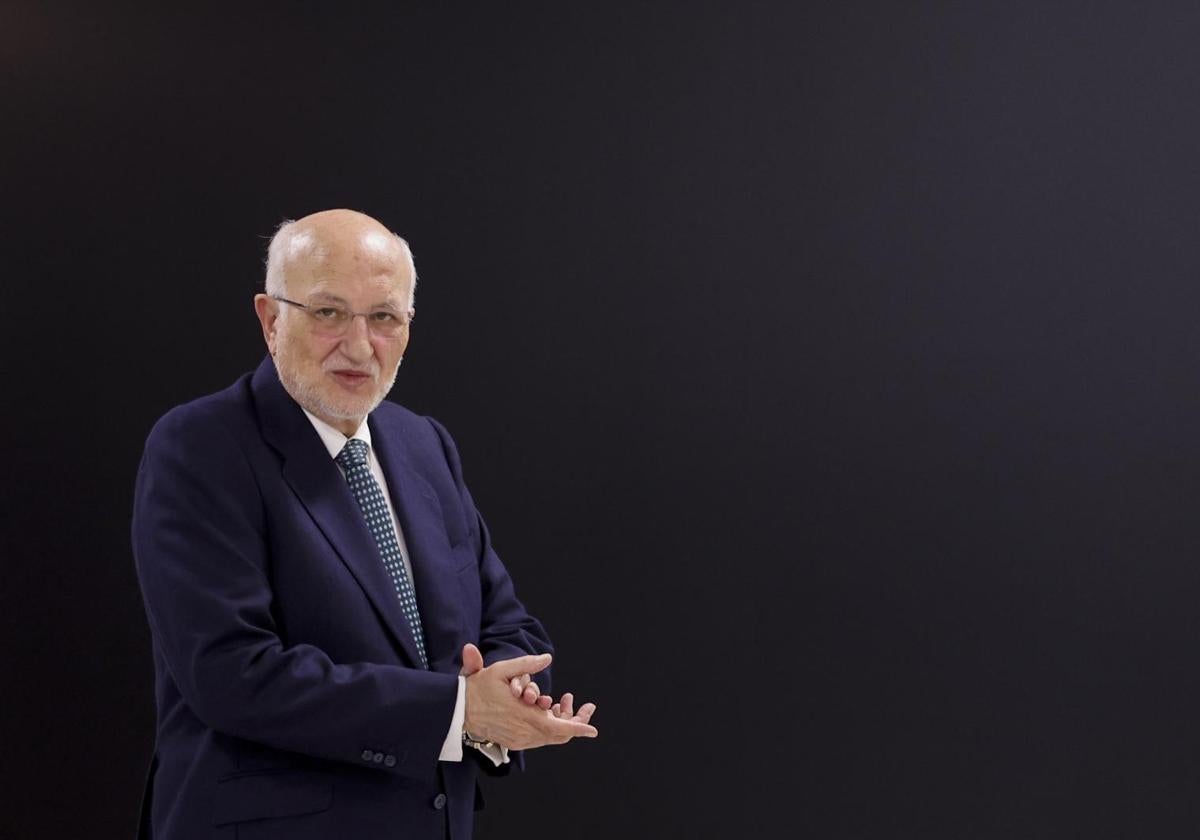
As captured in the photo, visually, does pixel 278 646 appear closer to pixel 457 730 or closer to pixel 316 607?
pixel 316 607

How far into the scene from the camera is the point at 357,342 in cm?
206

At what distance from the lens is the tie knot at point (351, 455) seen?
2.13 metres

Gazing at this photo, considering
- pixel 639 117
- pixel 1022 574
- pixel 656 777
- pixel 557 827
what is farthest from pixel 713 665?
pixel 639 117

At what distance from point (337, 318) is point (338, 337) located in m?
0.03

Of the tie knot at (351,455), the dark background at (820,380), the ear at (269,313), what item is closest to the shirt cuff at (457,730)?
the tie knot at (351,455)

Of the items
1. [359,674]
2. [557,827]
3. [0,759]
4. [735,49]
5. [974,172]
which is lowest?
[557,827]

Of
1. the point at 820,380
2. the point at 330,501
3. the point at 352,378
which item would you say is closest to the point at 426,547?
the point at 330,501

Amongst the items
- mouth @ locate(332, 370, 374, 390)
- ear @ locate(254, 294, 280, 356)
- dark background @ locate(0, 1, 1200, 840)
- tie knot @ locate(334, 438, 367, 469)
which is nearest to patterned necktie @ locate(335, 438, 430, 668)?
tie knot @ locate(334, 438, 367, 469)

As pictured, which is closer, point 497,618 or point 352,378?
point 352,378

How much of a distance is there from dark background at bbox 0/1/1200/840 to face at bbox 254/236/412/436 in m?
1.45

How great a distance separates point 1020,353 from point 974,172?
517mm

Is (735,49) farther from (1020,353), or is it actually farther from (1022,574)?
(1022,574)

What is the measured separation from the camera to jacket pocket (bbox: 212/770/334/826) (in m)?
1.91

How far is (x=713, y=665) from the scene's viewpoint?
3613mm
